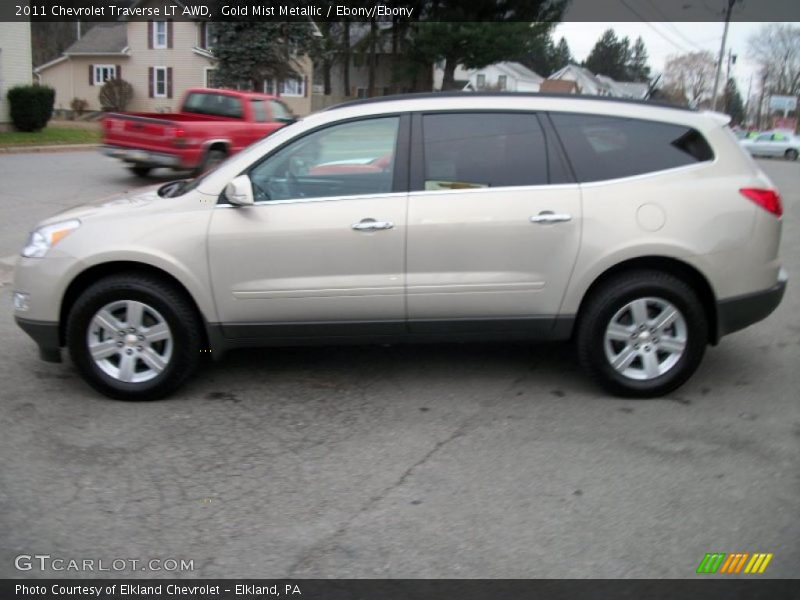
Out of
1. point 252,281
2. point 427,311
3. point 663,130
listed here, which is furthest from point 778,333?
point 252,281

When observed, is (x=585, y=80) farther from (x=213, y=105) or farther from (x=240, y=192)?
(x=240, y=192)

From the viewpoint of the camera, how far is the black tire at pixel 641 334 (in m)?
4.73

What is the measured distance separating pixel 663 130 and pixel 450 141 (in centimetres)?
136

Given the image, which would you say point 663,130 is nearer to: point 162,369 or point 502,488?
point 502,488

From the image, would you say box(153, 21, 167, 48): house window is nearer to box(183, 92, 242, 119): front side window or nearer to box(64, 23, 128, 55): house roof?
box(64, 23, 128, 55): house roof

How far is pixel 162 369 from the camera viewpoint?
473 cm

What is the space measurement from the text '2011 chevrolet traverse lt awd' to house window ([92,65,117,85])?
47.9m

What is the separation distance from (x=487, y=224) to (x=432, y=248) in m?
0.36

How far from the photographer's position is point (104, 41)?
163ft

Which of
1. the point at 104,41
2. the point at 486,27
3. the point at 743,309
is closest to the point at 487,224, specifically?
the point at 743,309

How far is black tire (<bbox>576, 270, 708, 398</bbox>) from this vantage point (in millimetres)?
4727

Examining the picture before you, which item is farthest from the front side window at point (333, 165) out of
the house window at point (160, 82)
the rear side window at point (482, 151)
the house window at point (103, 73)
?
the house window at point (103, 73)

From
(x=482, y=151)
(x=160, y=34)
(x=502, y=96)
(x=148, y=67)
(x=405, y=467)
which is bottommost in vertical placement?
(x=405, y=467)

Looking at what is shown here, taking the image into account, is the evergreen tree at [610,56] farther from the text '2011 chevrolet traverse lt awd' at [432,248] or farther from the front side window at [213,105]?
the text '2011 chevrolet traverse lt awd' at [432,248]
